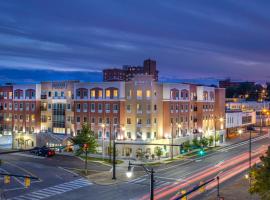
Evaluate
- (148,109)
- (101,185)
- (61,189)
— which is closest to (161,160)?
(148,109)

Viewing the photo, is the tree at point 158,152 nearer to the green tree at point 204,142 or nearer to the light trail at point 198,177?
the light trail at point 198,177

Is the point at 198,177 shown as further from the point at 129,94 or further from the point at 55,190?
the point at 129,94

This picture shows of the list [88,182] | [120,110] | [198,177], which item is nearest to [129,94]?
[120,110]

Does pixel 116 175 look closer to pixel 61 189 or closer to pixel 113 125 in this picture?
pixel 61 189

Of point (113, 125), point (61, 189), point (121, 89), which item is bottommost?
point (61, 189)

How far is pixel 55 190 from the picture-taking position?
4928cm

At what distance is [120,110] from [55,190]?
1292 inches

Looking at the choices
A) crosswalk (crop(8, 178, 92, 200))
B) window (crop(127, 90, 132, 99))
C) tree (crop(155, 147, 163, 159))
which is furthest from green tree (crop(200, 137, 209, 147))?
crosswalk (crop(8, 178, 92, 200))

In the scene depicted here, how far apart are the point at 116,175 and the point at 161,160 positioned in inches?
665

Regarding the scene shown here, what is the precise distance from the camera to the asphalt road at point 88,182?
4697 centimetres

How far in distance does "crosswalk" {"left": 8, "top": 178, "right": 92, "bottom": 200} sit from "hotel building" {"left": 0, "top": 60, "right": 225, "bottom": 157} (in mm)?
15088

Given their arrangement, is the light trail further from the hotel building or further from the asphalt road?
the hotel building

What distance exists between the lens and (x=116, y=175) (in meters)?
58.5

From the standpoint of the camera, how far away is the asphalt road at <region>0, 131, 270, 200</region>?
154 ft
